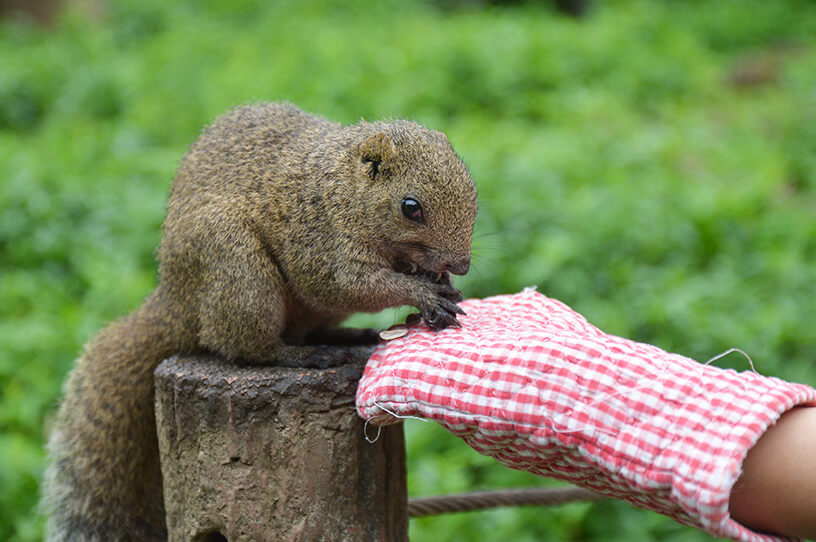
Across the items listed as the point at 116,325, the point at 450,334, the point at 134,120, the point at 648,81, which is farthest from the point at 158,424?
the point at 648,81

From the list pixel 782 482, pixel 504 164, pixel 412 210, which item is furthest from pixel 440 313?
Result: pixel 504 164

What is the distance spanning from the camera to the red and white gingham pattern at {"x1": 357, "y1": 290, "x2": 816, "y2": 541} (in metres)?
1.54

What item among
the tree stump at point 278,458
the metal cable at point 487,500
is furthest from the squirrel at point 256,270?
the metal cable at point 487,500

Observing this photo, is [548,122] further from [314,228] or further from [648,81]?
[314,228]

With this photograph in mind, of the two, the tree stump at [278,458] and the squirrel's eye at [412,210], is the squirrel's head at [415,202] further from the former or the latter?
the tree stump at [278,458]

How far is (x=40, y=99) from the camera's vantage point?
9461mm

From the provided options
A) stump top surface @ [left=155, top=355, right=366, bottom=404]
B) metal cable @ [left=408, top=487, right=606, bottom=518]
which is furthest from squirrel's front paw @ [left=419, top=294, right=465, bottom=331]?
metal cable @ [left=408, top=487, right=606, bottom=518]

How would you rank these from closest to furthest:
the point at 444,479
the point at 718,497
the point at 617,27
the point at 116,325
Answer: the point at 718,497, the point at 116,325, the point at 444,479, the point at 617,27

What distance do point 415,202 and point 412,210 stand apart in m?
0.02

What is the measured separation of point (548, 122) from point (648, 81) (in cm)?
171

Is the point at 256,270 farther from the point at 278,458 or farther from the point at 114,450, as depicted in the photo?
the point at 114,450

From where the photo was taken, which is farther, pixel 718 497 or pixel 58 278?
pixel 58 278

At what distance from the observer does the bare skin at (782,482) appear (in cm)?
155

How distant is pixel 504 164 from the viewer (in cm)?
634
